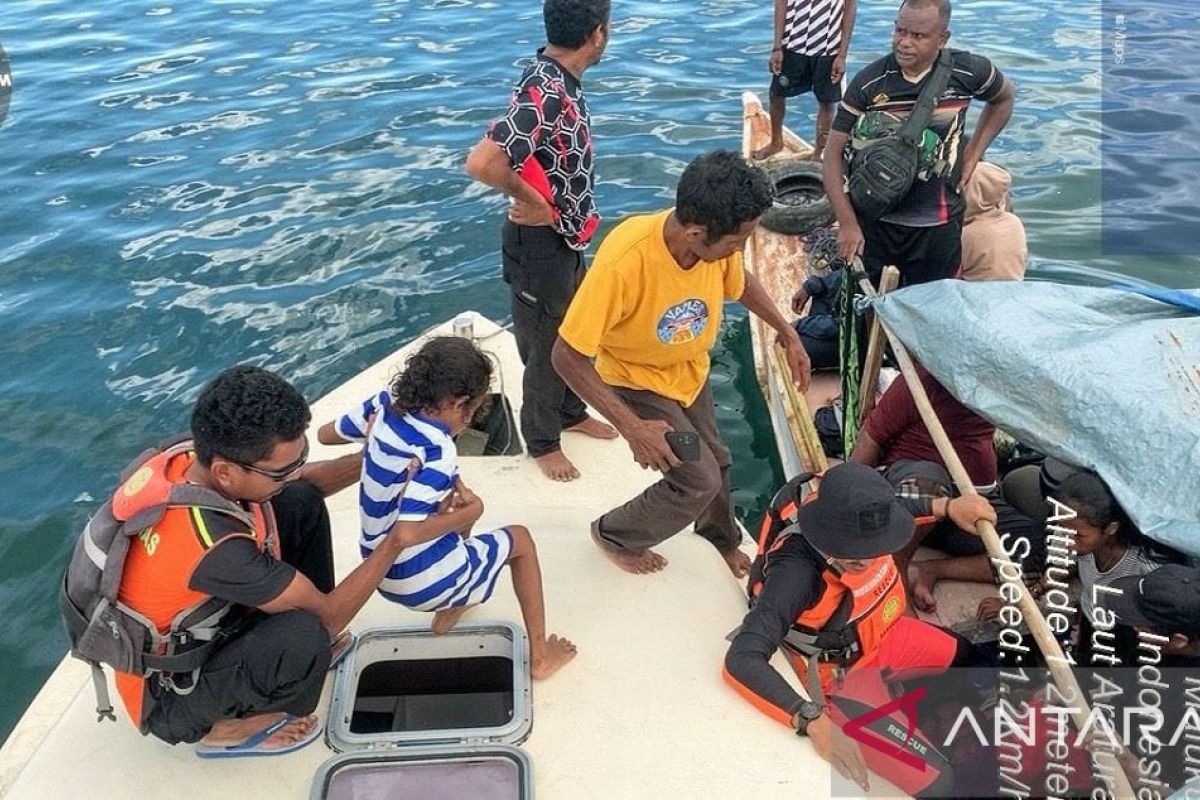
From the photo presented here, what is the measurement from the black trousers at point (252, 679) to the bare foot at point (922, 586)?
102 inches

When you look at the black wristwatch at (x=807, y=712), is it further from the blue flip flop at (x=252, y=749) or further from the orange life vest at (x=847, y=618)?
the blue flip flop at (x=252, y=749)

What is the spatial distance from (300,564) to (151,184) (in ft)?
23.4

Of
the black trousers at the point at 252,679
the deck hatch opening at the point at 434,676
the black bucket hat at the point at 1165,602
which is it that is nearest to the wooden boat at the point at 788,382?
the black bucket hat at the point at 1165,602

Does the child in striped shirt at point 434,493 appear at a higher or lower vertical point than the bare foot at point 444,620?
higher

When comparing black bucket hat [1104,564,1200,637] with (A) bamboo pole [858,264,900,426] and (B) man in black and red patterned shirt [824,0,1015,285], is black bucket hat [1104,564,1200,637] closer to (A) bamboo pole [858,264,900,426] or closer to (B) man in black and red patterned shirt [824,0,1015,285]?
(A) bamboo pole [858,264,900,426]

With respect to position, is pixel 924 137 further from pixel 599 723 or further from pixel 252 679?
pixel 252 679

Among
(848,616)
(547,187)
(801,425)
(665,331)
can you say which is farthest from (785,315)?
(848,616)

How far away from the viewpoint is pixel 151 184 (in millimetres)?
9352

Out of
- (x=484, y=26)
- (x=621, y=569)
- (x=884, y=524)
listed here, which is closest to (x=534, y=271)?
(x=621, y=569)

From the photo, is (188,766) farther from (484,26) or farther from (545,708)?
(484,26)

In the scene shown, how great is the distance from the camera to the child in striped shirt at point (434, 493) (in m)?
3.06

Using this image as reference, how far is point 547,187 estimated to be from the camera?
4457mm

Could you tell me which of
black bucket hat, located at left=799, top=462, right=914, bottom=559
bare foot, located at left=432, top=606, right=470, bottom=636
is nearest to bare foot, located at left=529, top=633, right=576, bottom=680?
bare foot, located at left=432, top=606, right=470, bottom=636

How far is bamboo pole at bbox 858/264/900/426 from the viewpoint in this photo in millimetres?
4723
